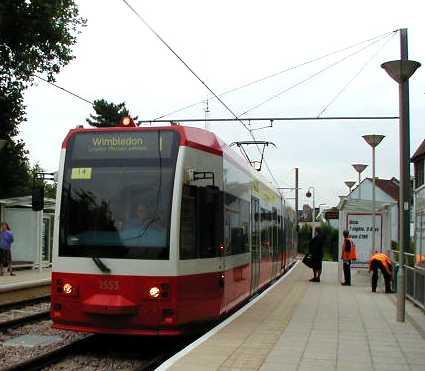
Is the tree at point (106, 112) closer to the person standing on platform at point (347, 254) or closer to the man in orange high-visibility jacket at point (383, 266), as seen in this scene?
the person standing on platform at point (347, 254)

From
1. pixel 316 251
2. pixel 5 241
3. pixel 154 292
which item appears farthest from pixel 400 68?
pixel 5 241

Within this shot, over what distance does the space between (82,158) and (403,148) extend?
18.5 feet

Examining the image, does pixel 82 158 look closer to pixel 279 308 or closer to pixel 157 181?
pixel 157 181

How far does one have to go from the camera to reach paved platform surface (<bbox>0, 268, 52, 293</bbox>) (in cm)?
1633

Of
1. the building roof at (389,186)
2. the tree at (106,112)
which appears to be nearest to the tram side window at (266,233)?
the tree at (106,112)

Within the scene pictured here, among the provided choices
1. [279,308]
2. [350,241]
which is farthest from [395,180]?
[279,308]

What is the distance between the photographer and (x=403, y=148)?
11.6 metres

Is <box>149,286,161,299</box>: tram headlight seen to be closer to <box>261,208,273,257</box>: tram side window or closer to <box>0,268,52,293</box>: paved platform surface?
<box>261,208,273,257</box>: tram side window

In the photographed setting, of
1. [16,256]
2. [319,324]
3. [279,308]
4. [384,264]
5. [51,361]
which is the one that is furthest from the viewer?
[16,256]

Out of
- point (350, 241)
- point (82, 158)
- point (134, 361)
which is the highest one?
point (82, 158)

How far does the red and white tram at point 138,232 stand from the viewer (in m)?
8.52

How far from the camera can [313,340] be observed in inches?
355

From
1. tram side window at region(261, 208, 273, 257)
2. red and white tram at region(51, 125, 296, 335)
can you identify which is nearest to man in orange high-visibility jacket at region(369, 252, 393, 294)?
tram side window at region(261, 208, 273, 257)

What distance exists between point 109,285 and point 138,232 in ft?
2.56
